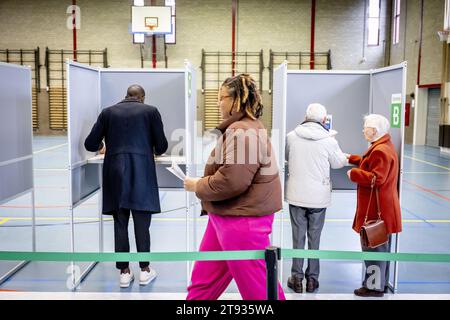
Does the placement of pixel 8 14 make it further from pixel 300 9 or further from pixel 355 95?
pixel 355 95

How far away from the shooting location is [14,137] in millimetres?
4016

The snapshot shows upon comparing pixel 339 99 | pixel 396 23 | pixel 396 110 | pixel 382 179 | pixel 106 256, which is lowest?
pixel 106 256

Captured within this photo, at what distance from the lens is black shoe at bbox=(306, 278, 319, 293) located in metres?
3.64

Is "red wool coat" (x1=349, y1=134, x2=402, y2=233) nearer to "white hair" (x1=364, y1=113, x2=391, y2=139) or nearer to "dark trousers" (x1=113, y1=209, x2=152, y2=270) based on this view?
"white hair" (x1=364, y1=113, x2=391, y2=139)

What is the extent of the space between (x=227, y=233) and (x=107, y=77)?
9.42 ft

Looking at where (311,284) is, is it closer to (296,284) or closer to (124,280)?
(296,284)

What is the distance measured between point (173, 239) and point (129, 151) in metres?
1.89

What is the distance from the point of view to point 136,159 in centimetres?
351

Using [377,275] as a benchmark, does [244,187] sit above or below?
above

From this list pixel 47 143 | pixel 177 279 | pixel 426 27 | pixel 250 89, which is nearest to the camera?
pixel 250 89

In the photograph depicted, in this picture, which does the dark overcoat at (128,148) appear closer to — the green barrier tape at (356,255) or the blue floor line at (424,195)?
the green barrier tape at (356,255)

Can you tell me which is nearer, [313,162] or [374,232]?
[374,232]

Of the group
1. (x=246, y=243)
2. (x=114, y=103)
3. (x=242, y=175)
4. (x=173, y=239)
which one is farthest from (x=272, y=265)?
(x=173, y=239)
